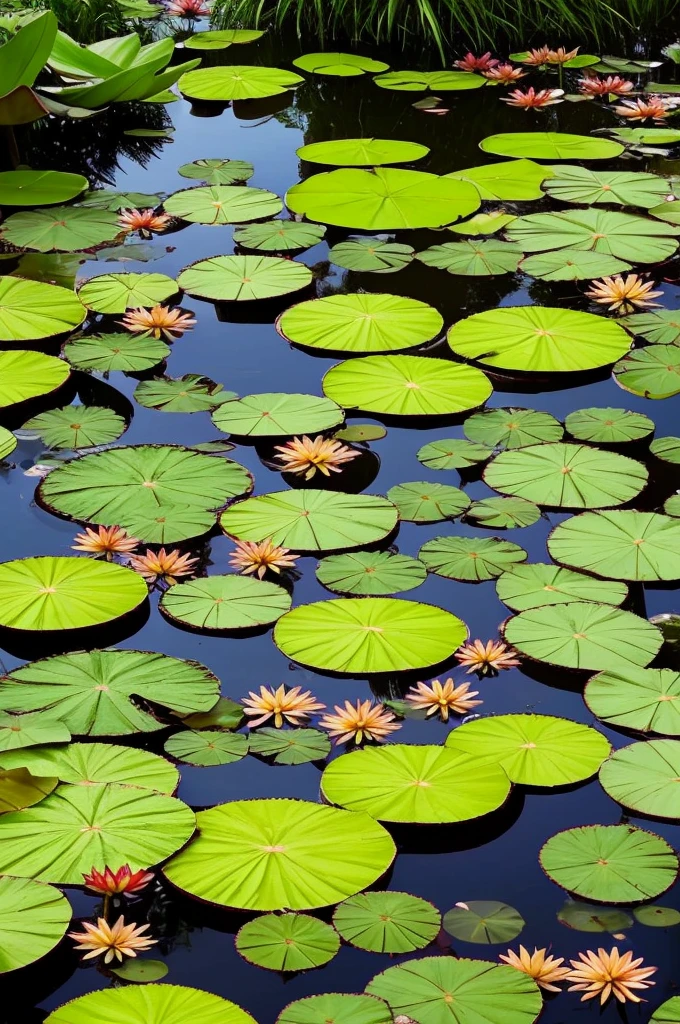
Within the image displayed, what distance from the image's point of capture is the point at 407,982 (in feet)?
4.85

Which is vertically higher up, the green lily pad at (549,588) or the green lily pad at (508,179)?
the green lily pad at (508,179)

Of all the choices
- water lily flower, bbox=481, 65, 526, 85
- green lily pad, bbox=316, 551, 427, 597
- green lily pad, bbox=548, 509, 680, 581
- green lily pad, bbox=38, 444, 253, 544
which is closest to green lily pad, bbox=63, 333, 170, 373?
green lily pad, bbox=38, 444, 253, 544

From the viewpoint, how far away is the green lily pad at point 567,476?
2.45 metres

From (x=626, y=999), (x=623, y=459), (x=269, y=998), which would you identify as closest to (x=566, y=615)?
(x=623, y=459)

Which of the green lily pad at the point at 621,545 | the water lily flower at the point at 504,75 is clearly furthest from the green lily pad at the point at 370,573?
the water lily flower at the point at 504,75

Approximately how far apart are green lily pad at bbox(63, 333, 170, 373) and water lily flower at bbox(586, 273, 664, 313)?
1.16m

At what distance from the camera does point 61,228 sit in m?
3.58

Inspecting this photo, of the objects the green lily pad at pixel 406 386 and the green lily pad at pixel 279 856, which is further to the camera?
the green lily pad at pixel 406 386

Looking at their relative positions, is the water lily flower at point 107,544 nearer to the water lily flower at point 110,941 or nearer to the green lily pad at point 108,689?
the green lily pad at point 108,689

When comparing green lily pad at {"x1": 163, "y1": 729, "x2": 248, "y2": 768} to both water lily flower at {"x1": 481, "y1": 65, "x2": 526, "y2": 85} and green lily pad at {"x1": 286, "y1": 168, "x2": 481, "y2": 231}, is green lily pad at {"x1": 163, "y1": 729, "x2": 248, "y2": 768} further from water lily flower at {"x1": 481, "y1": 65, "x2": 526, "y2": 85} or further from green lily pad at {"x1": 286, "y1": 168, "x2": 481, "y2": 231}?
water lily flower at {"x1": 481, "y1": 65, "x2": 526, "y2": 85}

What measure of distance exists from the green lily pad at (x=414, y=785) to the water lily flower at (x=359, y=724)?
46 mm

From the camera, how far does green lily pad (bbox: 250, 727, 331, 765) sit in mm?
1855

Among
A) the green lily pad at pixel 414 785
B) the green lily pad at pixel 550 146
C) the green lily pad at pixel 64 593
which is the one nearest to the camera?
the green lily pad at pixel 414 785

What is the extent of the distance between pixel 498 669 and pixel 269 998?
745 mm
